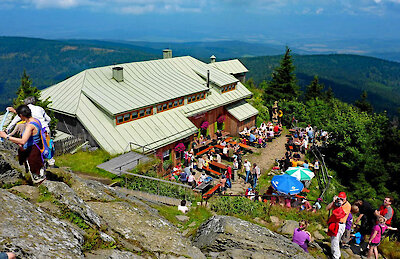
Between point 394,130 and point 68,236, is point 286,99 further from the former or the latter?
point 68,236

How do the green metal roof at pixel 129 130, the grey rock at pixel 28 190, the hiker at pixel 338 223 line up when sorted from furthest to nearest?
the green metal roof at pixel 129 130
the hiker at pixel 338 223
the grey rock at pixel 28 190

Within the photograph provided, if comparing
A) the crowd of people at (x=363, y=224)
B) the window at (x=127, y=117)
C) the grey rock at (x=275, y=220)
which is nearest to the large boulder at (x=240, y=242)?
the crowd of people at (x=363, y=224)

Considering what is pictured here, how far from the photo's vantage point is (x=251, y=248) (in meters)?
6.82

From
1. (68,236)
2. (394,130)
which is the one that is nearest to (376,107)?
(394,130)

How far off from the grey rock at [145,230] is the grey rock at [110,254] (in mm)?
577

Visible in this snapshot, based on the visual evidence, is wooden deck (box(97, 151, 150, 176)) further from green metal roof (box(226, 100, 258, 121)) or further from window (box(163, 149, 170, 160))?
green metal roof (box(226, 100, 258, 121))

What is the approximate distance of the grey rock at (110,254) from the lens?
4.81 m

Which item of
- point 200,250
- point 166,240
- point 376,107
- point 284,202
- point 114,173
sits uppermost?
point 166,240

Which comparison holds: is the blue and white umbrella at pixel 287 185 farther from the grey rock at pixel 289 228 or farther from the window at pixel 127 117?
the window at pixel 127 117

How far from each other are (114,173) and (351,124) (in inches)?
787

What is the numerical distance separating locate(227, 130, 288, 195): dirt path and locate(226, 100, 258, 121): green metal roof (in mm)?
4301

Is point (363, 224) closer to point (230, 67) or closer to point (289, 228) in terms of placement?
point (289, 228)

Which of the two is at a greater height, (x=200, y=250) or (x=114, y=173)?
(x=200, y=250)

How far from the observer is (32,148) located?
6.21 meters
